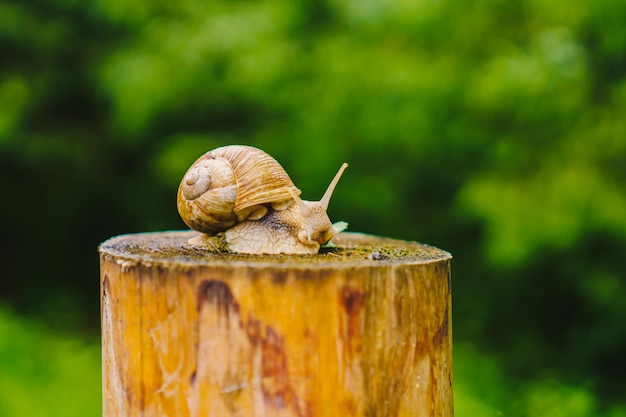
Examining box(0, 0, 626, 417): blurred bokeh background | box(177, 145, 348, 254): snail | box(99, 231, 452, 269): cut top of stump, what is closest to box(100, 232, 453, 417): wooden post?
box(99, 231, 452, 269): cut top of stump

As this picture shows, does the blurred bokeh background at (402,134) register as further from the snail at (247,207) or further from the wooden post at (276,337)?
the wooden post at (276,337)

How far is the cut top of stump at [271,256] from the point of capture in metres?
2.03

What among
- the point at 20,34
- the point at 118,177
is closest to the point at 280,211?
the point at 20,34

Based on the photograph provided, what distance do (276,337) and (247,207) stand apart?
2.37ft

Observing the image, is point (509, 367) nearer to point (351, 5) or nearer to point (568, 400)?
point (568, 400)

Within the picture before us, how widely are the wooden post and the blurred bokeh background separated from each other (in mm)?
2931

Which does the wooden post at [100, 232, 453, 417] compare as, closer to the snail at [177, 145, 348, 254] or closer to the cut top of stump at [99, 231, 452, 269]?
the cut top of stump at [99, 231, 452, 269]

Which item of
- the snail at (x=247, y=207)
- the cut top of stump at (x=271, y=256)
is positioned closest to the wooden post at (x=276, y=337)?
the cut top of stump at (x=271, y=256)

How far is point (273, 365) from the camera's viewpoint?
192 cm

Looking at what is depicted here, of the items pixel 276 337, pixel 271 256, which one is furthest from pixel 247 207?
pixel 276 337

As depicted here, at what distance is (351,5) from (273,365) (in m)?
3.94

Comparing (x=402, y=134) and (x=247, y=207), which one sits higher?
(x=402, y=134)

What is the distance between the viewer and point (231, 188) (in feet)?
8.21

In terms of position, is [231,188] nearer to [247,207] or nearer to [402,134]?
[247,207]
